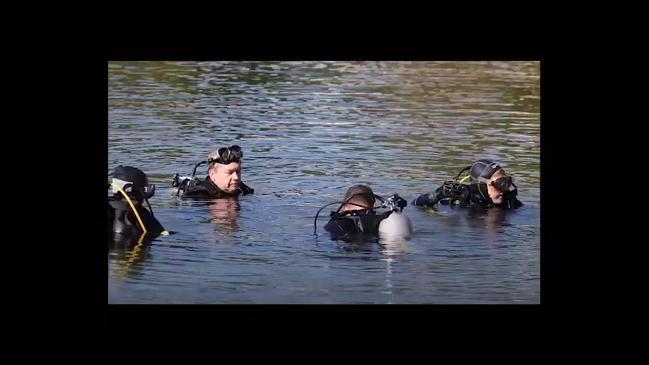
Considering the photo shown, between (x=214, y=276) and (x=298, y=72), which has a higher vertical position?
(x=298, y=72)

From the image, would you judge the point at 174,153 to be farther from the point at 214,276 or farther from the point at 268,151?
the point at 214,276

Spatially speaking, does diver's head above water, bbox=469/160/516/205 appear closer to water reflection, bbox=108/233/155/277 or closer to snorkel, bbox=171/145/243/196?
snorkel, bbox=171/145/243/196

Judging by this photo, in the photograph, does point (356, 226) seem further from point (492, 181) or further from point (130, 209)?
point (130, 209)

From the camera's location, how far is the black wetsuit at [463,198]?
16125mm

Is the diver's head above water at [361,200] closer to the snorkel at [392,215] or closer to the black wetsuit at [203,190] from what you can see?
the snorkel at [392,215]

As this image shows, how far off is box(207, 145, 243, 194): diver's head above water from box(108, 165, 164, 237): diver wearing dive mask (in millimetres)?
1738

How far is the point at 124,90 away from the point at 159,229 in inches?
352

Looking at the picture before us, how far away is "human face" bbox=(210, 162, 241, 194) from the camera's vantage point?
16391mm

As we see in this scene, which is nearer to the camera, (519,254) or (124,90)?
(519,254)

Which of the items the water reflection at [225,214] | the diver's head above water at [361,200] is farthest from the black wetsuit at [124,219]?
the diver's head above water at [361,200]

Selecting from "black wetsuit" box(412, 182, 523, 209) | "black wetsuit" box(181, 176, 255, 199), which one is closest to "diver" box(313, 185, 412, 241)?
"black wetsuit" box(412, 182, 523, 209)

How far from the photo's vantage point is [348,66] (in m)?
26.6

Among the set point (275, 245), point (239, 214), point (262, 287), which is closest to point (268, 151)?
point (239, 214)

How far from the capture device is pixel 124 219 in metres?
14.4
